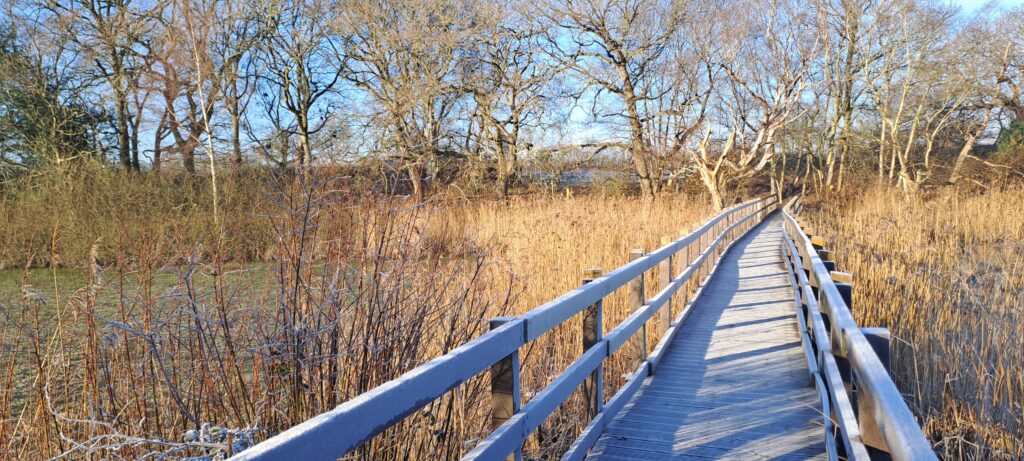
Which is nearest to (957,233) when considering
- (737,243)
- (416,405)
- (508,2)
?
(737,243)

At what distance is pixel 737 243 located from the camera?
17156 mm

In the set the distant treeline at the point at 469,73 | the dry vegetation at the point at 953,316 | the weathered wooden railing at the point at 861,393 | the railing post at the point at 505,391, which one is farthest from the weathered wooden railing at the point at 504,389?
the distant treeline at the point at 469,73

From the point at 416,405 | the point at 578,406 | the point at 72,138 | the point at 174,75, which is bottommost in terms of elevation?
the point at 578,406

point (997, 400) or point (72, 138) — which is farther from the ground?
point (72, 138)

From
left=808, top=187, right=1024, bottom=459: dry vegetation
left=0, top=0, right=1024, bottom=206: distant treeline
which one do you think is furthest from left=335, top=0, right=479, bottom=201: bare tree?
left=808, top=187, right=1024, bottom=459: dry vegetation

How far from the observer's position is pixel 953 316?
6.73 meters

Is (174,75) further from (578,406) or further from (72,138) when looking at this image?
(578,406)

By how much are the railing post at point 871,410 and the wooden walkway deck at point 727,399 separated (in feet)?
4.44

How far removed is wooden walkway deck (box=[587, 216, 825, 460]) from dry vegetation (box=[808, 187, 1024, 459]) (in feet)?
2.24

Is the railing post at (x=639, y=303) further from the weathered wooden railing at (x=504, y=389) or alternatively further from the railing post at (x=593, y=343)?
the railing post at (x=593, y=343)

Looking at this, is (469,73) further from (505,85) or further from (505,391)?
(505,391)

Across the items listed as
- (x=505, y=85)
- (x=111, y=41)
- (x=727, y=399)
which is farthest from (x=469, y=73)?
(x=727, y=399)

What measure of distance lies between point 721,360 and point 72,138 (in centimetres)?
2143

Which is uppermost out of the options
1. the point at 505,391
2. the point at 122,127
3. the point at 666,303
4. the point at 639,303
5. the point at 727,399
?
the point at 122,127
